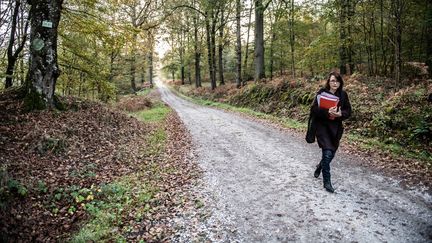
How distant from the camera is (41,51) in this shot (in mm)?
8609

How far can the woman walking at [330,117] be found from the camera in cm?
548

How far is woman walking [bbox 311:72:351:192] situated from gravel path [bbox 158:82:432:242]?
0.68 metres

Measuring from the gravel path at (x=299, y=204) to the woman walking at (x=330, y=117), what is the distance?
2.25ft

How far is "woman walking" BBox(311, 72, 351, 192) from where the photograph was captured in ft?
18.0

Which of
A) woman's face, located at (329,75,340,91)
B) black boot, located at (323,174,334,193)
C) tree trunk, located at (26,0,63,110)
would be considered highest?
tree trunk, located at (26,0,63,110)

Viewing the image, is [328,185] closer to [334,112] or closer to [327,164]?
[327,164]

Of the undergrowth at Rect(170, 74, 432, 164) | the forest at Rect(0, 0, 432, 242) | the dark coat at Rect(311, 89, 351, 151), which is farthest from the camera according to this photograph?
the undergrowth at Rect(170, 74, 432, 164)

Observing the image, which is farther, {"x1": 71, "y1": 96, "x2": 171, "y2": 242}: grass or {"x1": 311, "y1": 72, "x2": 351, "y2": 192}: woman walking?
{"x1": 311, "y1": 72, "x2": 351, "y2": 192}: woman walking

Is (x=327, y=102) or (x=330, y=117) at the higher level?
(x=327, y=102)

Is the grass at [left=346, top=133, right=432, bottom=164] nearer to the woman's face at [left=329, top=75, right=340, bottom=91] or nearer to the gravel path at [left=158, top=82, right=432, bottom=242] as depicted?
the gravel path at [left=158, top=82, right=432, bottom=242]

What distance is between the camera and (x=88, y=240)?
4328 millimetres

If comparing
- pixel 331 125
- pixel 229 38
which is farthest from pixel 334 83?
pixel 229 38

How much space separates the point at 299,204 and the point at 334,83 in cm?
233

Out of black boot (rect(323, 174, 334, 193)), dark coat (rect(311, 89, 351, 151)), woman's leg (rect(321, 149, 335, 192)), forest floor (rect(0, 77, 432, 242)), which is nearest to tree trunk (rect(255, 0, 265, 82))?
forest floor (rect(0, 77, 432, 242))
